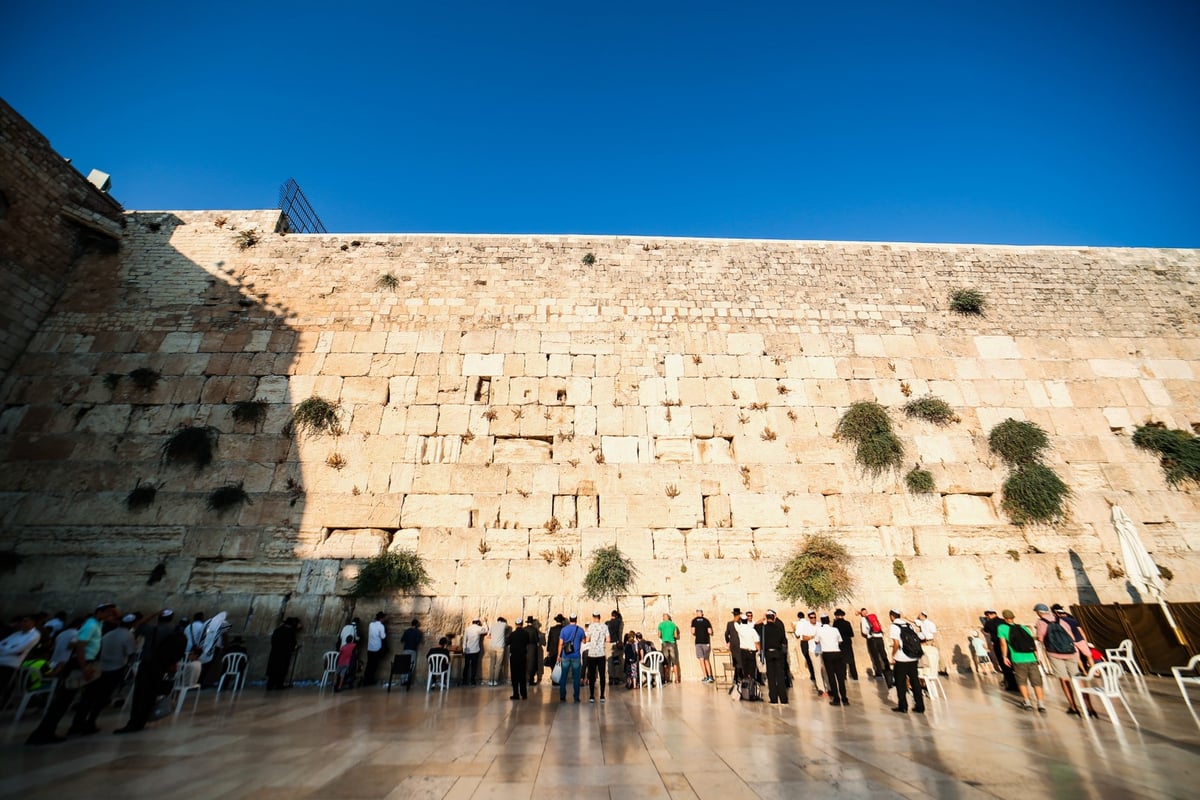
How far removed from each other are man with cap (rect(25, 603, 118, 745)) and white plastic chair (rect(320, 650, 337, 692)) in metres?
3.03

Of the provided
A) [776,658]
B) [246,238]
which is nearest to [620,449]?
[776,658]

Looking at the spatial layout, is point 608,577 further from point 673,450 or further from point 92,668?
point 92,668

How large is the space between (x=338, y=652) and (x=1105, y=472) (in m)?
15.5

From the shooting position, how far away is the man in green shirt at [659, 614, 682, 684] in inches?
335

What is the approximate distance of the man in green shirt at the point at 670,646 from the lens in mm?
8516

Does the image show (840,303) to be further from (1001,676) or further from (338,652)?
(338,652)

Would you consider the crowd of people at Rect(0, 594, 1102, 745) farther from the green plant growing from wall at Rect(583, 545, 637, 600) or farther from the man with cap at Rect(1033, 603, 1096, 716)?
the green plant growing from wall at Rect(583, 545, 637, 600)

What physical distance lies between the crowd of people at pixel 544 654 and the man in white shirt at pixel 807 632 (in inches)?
1.1

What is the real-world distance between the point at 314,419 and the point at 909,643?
11.0 meters

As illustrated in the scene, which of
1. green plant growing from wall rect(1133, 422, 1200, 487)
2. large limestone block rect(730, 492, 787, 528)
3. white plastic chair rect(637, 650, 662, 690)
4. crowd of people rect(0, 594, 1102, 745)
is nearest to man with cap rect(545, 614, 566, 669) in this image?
crowd of people rect(0, 594, 1102, 745)

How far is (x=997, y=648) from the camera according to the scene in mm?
7895

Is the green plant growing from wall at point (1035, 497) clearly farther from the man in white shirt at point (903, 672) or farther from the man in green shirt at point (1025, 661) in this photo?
the man in white shirt at point (903, 672)

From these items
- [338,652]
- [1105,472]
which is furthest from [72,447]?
[1105,472]

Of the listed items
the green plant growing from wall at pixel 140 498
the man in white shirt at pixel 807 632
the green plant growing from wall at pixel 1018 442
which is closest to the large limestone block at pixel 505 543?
the man in white shirt at pixel 807 632
